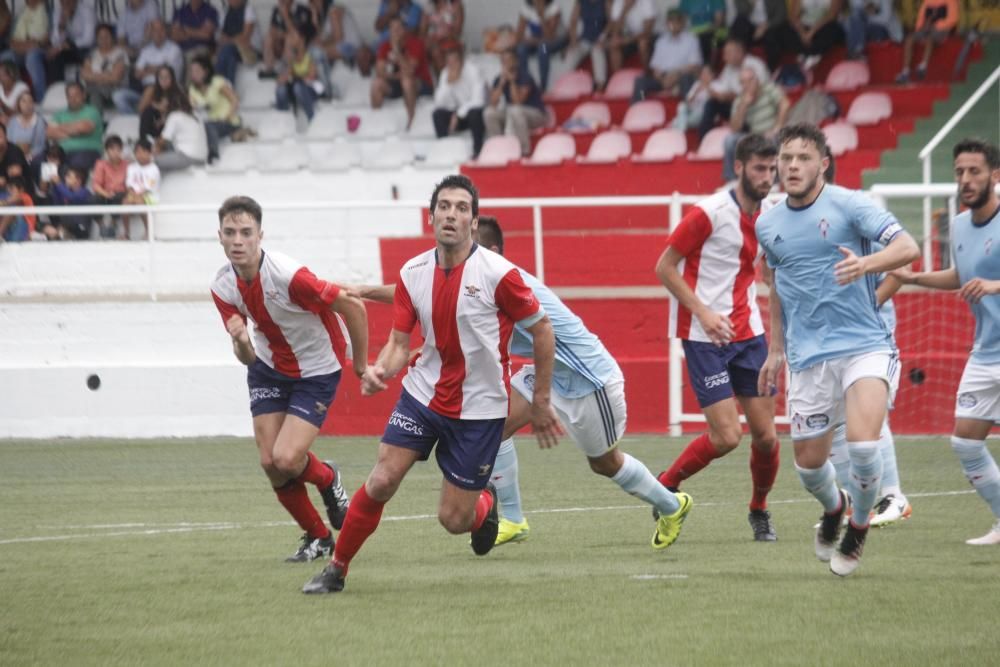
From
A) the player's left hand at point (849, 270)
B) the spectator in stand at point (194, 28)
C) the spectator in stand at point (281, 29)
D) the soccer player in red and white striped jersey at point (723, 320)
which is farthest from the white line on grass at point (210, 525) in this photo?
the spectator in stand at point (194, 28)

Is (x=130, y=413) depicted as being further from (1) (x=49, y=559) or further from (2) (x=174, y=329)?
(1) (x=49, y=559)

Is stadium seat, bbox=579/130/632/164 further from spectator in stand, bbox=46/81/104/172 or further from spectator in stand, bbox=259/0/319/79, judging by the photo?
spectator in stand, bbox=46/81/104/172

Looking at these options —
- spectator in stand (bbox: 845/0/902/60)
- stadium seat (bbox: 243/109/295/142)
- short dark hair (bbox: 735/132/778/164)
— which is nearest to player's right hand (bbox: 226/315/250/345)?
short dark hair (bbox: 735/132/778/164)

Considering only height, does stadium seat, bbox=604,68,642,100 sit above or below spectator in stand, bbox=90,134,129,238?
above

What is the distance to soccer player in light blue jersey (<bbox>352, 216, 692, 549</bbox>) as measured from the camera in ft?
28.2

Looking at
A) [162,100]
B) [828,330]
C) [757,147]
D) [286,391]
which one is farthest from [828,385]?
[162,100]

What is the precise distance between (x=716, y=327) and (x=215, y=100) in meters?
14.3

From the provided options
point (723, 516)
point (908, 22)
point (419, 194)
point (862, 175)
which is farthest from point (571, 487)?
point (908, 22)

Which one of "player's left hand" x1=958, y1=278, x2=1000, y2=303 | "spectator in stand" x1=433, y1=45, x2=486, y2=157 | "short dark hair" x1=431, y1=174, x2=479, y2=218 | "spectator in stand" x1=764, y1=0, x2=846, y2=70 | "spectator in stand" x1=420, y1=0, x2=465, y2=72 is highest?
"spectator in stand" x1=420, y1=0, x2=465, y2=72

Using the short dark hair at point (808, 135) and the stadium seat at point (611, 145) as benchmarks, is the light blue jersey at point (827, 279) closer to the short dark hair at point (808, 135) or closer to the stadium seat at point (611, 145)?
the short dark hair at point (808, 135)

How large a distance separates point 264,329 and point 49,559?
1.69 metres

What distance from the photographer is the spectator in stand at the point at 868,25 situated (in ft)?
65.9

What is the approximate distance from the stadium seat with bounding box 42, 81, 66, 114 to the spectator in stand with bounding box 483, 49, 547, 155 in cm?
624

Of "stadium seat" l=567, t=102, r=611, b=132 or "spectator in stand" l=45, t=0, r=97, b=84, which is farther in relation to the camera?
"spectator in stand" l=45, t=0, r=97, b=84
